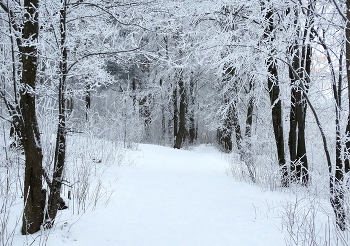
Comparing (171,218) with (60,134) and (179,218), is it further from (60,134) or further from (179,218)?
(60,134)

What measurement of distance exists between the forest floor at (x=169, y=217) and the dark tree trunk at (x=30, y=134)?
8.1 inches

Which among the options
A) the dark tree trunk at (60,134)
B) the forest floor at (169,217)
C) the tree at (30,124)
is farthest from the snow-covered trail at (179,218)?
the tree at (30,124)

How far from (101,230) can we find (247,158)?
4.01 meters

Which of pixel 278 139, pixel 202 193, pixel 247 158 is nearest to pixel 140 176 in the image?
pixel 202 193

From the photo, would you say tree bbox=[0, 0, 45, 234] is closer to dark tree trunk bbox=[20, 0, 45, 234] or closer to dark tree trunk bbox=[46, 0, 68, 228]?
dark tree trunk bbox=[20, 0, 45, 234]

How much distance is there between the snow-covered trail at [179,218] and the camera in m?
2.78

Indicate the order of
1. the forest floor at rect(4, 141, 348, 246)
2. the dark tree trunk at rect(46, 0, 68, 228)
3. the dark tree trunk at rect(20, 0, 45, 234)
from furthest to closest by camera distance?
the forest floor at rect(4, 141, 348, 246) → the dark tree trunk at rect(46, 0, 68, 228) → the dark tree trunk at rect(20, 0, 45, 234)

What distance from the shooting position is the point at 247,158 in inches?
244

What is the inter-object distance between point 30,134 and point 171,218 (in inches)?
72.9

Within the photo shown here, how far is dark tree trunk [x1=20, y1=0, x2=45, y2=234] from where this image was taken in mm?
2471

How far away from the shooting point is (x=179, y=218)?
137 inches

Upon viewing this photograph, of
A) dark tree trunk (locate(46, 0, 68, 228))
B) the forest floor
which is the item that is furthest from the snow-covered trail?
dark tree trunk (locate(46, 0, 68, 228))

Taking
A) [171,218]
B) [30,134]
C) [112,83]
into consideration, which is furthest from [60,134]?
[171,218]

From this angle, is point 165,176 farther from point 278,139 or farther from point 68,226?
point 68,226
